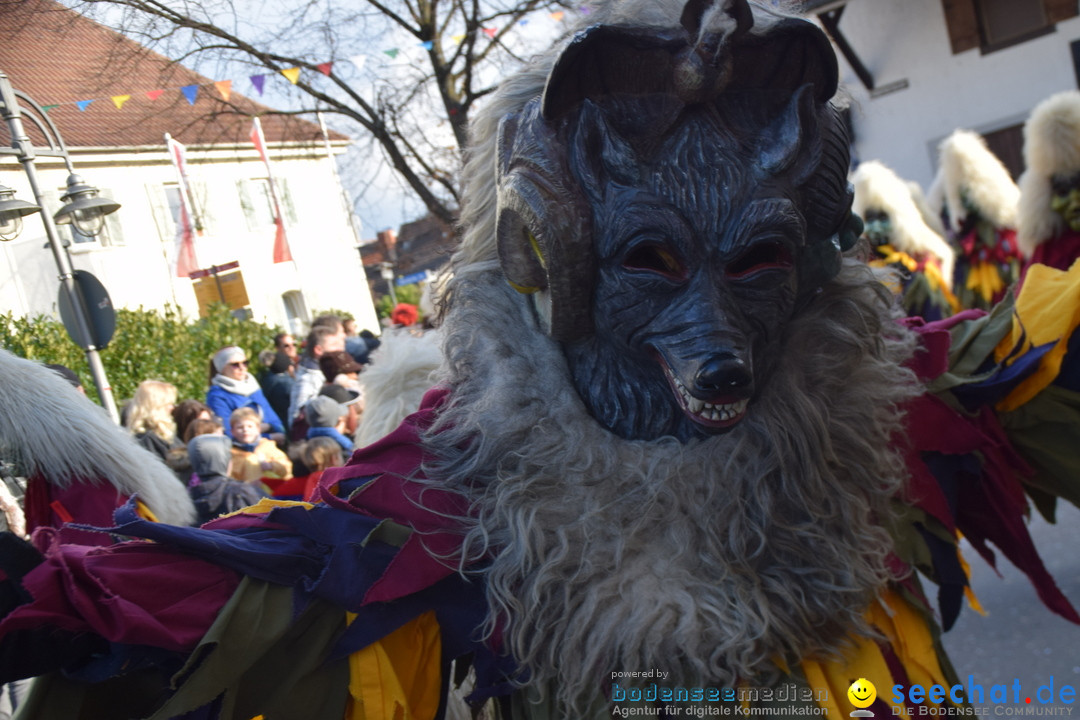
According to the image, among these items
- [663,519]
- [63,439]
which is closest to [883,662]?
[663,519]

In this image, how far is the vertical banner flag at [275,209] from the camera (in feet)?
24.7

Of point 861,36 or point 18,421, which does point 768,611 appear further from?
point 861,36

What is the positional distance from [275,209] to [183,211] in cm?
269

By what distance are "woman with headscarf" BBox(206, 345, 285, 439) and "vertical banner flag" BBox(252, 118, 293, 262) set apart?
9.13 ft

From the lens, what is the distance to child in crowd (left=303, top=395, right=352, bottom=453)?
4.54 meters

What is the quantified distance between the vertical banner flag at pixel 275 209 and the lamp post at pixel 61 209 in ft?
13.2

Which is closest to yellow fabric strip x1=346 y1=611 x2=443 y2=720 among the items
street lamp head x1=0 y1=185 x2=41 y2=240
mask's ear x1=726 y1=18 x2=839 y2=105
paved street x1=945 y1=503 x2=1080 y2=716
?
mask's ear x1=726 y1=18 x2=839 y2=105

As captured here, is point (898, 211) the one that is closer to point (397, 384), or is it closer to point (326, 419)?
point (326, 419)

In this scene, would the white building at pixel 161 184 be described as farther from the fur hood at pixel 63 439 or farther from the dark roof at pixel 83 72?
the fur hood at pixel 63 439

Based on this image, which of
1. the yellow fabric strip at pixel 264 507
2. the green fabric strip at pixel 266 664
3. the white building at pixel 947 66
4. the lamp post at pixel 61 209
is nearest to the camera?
the green fabric strip at pixel 266 664

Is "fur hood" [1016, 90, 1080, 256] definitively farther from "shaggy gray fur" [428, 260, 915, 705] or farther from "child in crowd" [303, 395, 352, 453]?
"shaggy gray fur" [428, 260, 915, 705]

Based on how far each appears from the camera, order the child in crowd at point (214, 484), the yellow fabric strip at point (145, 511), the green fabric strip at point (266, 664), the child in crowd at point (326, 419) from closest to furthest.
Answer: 1. the green fabric strip at point (266, 664)
2. the yellow fabric strip at point (145, 511)
3. the child in crowd at point (214, 484)
4. the child in crowd at point (326, 419)

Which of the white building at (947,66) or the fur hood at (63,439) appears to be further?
the white building at (947,66)

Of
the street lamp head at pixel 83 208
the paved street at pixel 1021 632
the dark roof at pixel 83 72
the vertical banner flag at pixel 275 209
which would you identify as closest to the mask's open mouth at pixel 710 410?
the dark roof at pixel 83 72
